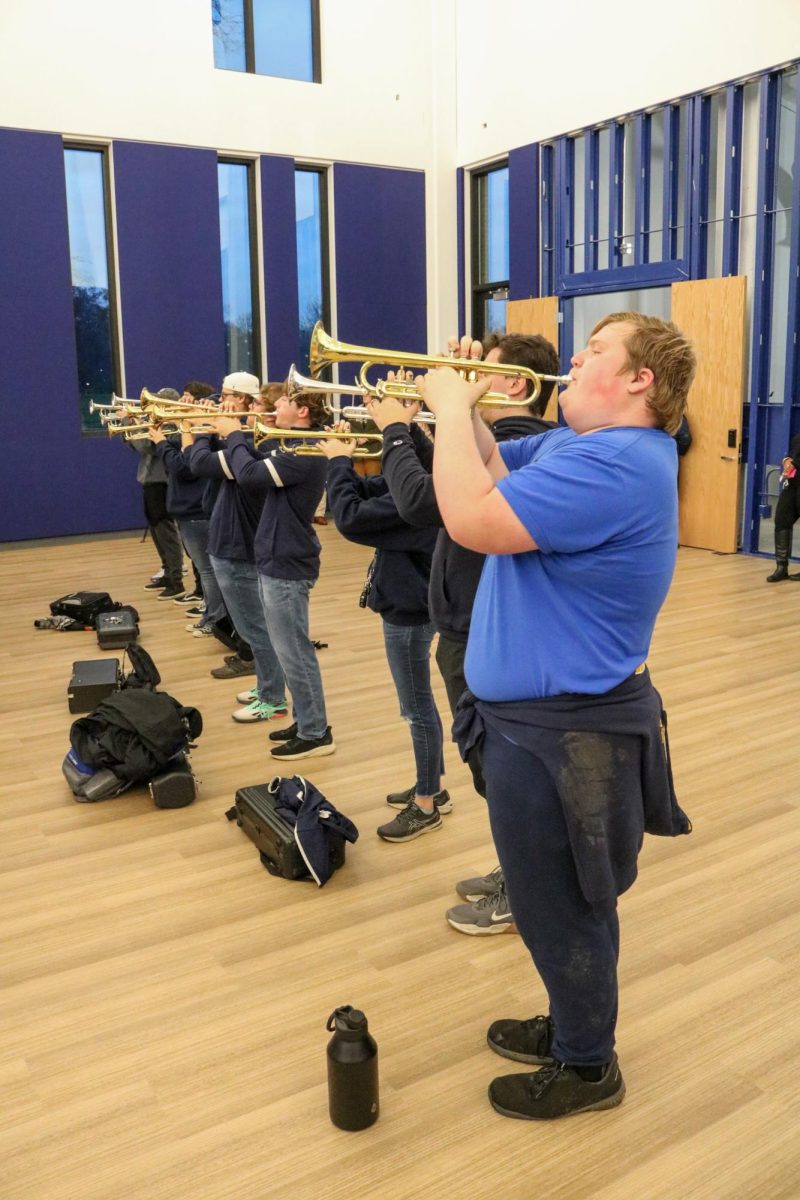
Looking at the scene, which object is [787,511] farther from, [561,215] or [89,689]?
[89,689]

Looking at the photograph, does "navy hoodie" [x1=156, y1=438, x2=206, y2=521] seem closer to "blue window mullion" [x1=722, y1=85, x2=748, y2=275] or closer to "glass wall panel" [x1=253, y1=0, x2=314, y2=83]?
"blue window mullion" [x1=722, y1=85, x2=748, y2=275]

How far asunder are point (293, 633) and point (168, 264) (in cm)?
724

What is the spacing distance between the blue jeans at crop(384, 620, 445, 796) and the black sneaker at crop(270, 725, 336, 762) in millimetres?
901

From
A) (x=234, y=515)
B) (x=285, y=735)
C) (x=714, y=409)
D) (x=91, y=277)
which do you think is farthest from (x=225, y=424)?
(x=91, y=277)

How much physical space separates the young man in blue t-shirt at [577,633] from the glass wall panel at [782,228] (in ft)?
23.7

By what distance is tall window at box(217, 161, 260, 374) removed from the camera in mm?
10758

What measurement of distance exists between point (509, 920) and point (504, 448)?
→ 4.85 feet

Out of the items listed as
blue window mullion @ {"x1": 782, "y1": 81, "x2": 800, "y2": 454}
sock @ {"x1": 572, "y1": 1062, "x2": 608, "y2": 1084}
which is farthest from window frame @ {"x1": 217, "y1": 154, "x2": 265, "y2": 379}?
sock @ {"x1": 572, "y1": 1062, "x2": 608, "y2": 1084}

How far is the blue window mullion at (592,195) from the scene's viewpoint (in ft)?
32.6

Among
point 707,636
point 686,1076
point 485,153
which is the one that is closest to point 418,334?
point 485,153

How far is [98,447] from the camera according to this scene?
33.8 feet

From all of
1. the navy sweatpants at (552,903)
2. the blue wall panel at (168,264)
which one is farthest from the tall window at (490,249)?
the navy sweatpants at (552,903)

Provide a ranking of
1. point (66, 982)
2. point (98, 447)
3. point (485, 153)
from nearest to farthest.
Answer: point (66, 982) → point (98, 447) → point (485, 153)

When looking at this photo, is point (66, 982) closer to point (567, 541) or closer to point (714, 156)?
point (567, 541)
